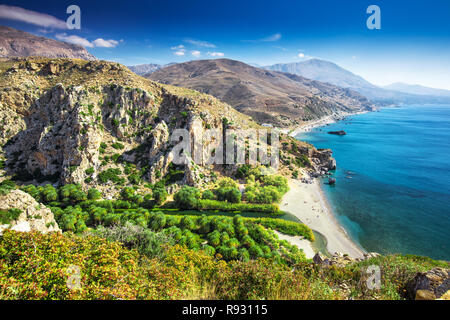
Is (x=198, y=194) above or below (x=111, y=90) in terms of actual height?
below

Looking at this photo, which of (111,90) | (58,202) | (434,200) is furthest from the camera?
(111,90)

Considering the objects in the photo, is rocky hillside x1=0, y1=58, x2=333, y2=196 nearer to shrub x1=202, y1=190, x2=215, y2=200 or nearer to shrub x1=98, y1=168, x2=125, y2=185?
shrub x1=98, y1=168, x2=125, y2=185

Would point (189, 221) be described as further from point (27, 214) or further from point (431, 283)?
point (431, 283)

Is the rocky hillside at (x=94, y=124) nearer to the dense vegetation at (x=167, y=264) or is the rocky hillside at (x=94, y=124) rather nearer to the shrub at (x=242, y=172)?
the shrub at (x=242, y=172)

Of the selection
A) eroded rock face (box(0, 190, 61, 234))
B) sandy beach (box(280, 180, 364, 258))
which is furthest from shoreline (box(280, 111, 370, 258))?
eroded rock face (box(0, 190, 61, 234))

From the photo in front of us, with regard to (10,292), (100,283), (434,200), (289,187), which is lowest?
(434,200)

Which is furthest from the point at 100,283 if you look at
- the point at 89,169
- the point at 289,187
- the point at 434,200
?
the point at 434,200

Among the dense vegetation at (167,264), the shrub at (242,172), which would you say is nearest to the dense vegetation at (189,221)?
the dense vegetation at (167,264)
